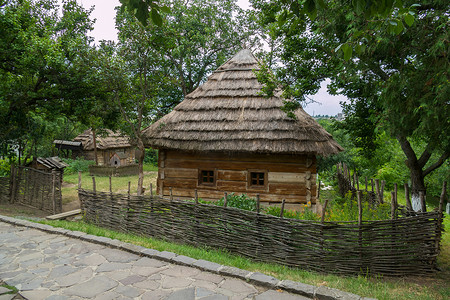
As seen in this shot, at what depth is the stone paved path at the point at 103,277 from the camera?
371 cm

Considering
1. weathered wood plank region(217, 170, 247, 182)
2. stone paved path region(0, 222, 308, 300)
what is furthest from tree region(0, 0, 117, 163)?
stone paved path region(0, 222, 308, 300)

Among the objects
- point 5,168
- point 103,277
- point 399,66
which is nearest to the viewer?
point 103,277

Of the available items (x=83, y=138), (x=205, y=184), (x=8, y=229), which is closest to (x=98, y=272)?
(x=8, y=229)

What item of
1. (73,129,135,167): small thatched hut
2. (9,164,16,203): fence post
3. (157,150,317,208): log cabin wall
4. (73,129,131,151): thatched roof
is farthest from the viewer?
(73,129,135,167): small thatched hut

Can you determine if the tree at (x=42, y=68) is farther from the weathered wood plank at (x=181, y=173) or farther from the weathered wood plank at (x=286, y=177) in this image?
the weathered wood plank at (x=286, y=177)

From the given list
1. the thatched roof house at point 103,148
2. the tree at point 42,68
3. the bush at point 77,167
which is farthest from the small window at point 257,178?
the thatched roof house at point 103,148

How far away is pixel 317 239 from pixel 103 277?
351 centimetres

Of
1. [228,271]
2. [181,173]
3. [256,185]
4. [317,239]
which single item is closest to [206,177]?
[181,173]

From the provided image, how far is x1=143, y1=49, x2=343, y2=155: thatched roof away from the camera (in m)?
8.93

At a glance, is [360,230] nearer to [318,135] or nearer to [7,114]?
[318,135]

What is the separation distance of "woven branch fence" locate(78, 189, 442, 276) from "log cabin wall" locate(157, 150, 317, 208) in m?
3.50

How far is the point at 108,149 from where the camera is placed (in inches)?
1072

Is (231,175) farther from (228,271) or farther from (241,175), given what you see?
(228,271)

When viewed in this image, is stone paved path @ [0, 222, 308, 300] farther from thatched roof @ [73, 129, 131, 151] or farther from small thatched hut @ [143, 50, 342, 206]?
thatched roof @ [73, 129, 131, 151]
